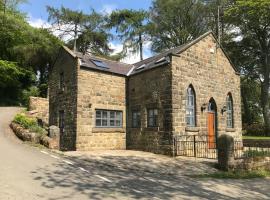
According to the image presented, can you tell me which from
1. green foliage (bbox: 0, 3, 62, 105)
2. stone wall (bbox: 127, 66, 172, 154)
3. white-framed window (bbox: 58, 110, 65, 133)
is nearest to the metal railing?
stone wall (bbox: 127, 66, 172, 154)

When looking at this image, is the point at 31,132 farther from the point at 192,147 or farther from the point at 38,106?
the point at 38,106

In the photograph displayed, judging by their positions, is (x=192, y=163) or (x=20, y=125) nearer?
(x=192, y=163)

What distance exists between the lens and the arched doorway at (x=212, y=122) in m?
20.7

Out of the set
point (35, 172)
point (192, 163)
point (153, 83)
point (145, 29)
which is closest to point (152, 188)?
point (35, 172)

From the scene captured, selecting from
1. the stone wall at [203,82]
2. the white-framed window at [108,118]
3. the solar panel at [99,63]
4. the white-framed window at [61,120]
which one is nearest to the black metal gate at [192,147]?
the stone wall at [203,82]

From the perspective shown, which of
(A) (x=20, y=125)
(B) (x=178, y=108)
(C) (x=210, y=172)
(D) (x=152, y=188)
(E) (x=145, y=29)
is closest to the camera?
(D) (x=152, y=188)

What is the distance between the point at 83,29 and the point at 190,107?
30.0m

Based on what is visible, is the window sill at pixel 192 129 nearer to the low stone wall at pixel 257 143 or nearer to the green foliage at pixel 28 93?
the low stone wall at pixel 257 143

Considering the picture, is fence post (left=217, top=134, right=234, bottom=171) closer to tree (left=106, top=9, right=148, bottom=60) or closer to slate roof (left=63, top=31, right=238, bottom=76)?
slate roof (left=63, top=31, right=238, bottom=76)

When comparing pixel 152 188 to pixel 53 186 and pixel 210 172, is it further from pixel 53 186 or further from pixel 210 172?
pixel 210 172

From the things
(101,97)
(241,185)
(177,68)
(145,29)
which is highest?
(145,29)

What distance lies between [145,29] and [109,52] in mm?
5835

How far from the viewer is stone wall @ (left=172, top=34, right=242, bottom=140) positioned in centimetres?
1884

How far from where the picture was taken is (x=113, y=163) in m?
14.5
